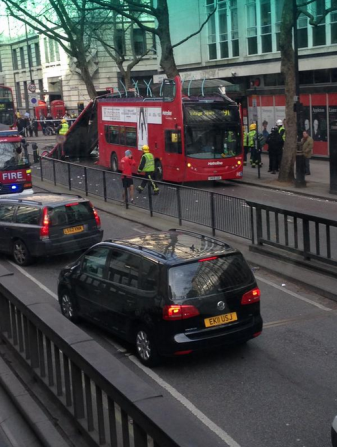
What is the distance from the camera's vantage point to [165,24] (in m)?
30.1

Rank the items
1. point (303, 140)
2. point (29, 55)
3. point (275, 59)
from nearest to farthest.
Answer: point (303, 140) < point (275, 59) < point (29, 55)

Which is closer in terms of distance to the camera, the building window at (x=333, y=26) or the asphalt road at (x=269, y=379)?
the asphalt road at (x=269, y=379)

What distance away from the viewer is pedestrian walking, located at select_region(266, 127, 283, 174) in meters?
27.4

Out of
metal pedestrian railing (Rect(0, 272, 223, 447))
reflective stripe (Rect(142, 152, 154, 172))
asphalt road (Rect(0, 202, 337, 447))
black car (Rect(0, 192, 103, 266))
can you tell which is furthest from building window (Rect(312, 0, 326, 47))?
metal pedestrian railing (Rect(0, 272, 223, 447))

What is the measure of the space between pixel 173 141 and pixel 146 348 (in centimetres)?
1767

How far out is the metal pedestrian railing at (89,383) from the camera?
12.4 feet

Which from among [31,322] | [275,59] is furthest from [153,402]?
[275,59]

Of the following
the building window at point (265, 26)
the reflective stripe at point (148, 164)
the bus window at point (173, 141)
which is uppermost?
the building window at point (265, 26)

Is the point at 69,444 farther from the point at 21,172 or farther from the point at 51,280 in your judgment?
the point at 21,172

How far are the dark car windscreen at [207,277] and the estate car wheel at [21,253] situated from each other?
23.1 ft

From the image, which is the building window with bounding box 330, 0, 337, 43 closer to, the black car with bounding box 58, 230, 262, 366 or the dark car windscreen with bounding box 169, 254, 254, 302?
the black car with bounding box 58, 230, 262, 366

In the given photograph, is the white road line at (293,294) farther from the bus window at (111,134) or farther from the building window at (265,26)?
the building window at (265,26)

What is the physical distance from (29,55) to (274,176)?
163 ft

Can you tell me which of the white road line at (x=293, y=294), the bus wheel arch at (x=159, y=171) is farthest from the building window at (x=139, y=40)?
the white road line at (x=293, y=294)
